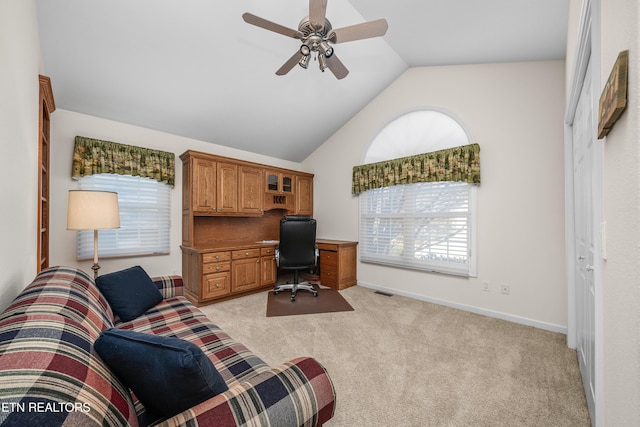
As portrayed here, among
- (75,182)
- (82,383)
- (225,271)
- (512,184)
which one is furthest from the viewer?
(225,271)

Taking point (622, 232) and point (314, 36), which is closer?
point (622, 232)

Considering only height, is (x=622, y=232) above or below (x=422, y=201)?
below

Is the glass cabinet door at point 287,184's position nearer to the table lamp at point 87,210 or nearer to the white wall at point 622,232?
the table lamp at point 87,210

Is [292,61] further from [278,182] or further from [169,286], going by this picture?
[278,182]

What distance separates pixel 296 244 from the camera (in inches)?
150

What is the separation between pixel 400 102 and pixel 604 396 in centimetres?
391

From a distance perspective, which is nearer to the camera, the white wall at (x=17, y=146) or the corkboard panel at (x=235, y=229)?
the white wall at (x=17, y=146)

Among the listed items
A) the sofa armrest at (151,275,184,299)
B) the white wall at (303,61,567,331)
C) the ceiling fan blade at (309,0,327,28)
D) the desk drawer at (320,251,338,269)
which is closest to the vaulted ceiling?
the white wall at (303,61,567,331)

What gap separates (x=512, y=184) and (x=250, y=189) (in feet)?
12.2

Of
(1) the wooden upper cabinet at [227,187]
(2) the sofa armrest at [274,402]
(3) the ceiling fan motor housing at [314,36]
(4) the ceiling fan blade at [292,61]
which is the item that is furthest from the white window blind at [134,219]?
(2) the sofa armrest at [274,402]

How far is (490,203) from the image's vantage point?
3.18m

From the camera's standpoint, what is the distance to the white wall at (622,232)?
0.61m

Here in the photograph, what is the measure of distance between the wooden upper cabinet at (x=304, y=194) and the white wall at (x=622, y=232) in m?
4.44

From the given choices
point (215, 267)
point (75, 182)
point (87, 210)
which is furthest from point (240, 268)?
point (75, 182)
